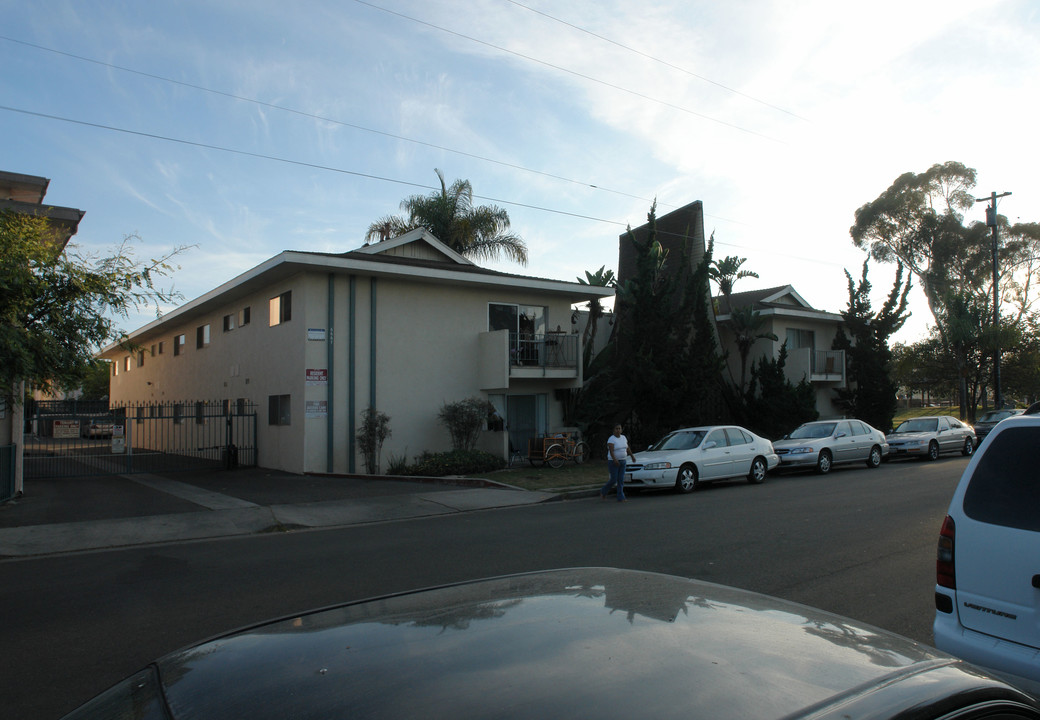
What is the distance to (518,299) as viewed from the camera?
2255 centimetres

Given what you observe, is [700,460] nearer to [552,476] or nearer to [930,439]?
[552,476]

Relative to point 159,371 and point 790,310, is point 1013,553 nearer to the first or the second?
point 790,310

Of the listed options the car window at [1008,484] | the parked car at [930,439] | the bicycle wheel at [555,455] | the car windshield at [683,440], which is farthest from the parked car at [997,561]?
the parked car at [930,439]

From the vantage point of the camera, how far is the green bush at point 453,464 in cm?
1844

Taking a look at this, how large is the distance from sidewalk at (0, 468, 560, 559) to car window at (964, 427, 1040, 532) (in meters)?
10.2

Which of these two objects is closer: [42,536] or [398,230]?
[42,536]

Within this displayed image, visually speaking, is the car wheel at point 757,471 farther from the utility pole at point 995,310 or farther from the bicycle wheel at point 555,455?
the utility pole at point 995,310

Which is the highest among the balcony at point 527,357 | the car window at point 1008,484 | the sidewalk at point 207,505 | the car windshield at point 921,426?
the balcony at point 527,357

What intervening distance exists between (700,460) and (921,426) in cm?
1307

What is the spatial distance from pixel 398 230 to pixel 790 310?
1774 cm

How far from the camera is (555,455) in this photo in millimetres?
20234

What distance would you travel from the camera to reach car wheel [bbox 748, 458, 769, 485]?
58.4ft

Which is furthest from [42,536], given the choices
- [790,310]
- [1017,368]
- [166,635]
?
[1017,368]

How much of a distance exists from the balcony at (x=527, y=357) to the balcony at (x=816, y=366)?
1305cm
